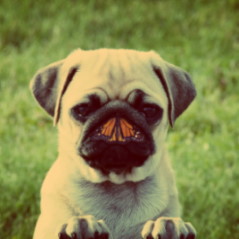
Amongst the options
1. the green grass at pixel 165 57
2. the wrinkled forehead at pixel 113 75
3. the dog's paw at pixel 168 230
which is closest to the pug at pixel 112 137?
the wrinkled forehead at pixel 113 75

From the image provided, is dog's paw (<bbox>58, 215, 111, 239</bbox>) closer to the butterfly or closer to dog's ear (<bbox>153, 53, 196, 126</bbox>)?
the butterfly

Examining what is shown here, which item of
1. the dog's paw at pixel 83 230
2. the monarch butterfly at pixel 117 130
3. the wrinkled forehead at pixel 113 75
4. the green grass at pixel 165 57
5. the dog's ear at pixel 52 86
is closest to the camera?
the dog's paw at pixel 83 230

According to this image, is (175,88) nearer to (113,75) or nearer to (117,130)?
(113,75)

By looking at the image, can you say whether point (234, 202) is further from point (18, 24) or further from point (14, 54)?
point (18, 24)

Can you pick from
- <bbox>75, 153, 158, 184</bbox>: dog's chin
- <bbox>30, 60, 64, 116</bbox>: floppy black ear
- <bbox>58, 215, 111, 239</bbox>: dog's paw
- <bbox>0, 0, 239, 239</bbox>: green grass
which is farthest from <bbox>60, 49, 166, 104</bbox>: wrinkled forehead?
<bbox>0, 0, 239, 239</bbox>: green grass

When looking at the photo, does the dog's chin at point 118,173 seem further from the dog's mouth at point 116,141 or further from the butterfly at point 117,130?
the butterfly at point 117,130

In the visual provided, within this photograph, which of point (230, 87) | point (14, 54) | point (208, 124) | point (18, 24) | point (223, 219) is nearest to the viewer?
point (223, 219)

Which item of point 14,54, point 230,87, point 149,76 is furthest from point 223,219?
point 14,54
